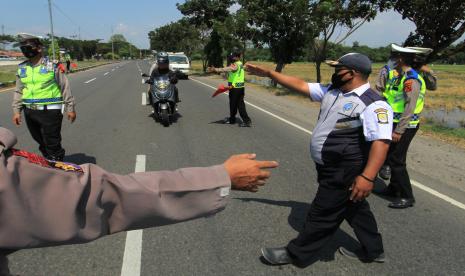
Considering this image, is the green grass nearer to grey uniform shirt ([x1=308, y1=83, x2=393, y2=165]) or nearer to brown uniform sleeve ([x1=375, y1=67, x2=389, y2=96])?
brown uniform sleeve ([x1=375, y1=67, x2=389, y2=96])

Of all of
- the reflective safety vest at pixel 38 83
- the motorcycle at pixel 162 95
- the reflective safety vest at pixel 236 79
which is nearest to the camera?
the reflective safety vest at pixel 38 83

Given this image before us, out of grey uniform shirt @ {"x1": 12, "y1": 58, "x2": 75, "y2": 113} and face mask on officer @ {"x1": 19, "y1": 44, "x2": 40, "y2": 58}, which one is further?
grey uniform shirt @ {"x1": 12, "y1": 58, "x2": 75, "y2": 113}

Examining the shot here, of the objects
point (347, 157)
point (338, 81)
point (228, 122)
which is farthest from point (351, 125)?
point (228, 122)

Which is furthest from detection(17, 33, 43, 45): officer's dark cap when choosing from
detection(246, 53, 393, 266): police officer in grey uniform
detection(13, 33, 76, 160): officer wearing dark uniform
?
detection(246, 53, 393, 266): police officer in grey uniform

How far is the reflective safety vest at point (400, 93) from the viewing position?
4613 millimetres

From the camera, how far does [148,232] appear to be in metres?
3.79

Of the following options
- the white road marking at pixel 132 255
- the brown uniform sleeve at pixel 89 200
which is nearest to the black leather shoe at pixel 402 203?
the white road marking at pixel 132 255

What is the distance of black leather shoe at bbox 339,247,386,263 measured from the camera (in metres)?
3.36

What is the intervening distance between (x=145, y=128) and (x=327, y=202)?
6.89 metres

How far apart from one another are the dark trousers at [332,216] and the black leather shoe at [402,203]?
1424mm

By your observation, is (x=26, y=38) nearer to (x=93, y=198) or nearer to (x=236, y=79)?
(x=93, y=198)

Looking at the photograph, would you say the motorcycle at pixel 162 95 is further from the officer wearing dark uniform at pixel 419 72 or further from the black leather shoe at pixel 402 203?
the black leather shoe at pixel 402 203

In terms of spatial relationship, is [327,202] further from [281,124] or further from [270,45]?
[270,45]

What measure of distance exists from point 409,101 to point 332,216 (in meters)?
2.16
